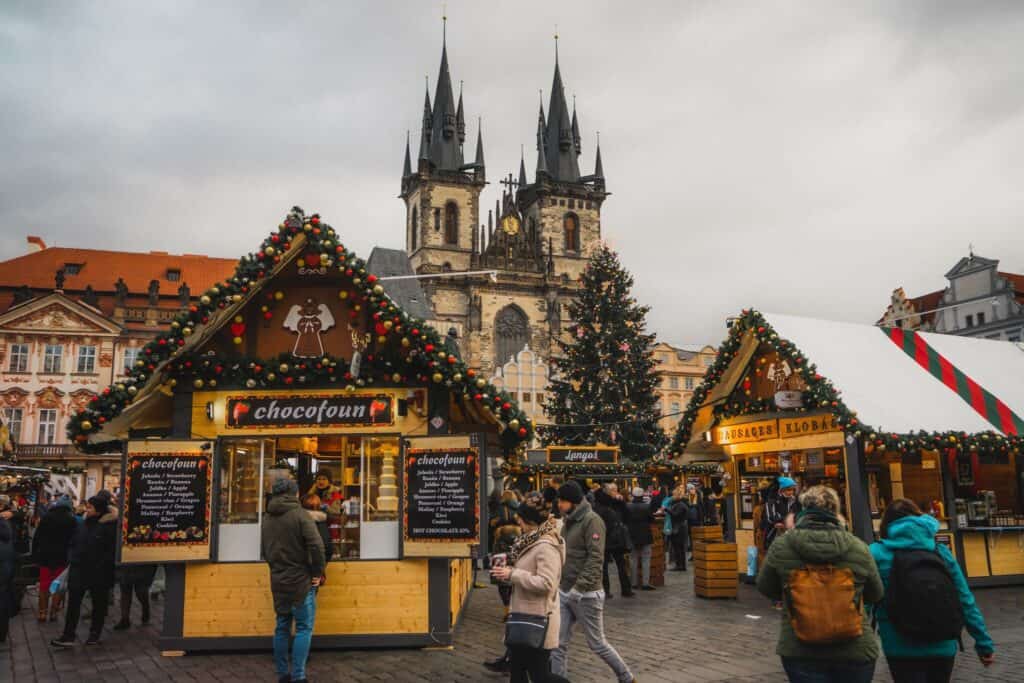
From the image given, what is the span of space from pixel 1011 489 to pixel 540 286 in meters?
52.0

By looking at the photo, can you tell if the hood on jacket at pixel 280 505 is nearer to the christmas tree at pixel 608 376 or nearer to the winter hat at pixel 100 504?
the winter hat at pixel 100 504

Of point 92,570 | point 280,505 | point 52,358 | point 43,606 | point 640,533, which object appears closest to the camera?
point 280,505

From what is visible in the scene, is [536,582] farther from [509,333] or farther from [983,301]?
[509,333]

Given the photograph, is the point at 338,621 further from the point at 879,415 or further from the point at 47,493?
the point at 47,493

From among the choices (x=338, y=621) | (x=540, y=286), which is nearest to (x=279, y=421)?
(x=338, y=621)

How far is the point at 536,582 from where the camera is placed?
4.90 metres

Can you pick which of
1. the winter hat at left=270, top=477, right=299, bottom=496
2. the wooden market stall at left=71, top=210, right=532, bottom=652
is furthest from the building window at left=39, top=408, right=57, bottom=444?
the winter hat at left=270, top=477, right=299, bottom=496

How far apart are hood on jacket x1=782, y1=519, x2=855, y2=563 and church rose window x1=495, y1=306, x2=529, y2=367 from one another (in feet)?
192

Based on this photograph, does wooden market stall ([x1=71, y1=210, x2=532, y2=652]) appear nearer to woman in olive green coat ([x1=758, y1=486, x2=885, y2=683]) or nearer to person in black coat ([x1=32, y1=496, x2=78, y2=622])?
person in black coat ([x1=32, y1=496, x2=78, y2=622])

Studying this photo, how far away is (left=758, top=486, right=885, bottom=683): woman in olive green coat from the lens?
12.8 feet

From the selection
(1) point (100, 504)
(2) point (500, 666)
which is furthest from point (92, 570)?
(2) point (500, 666)

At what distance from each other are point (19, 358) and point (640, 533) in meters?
41.3

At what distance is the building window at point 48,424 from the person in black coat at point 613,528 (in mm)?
39697

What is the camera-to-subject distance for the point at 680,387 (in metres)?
63.7
